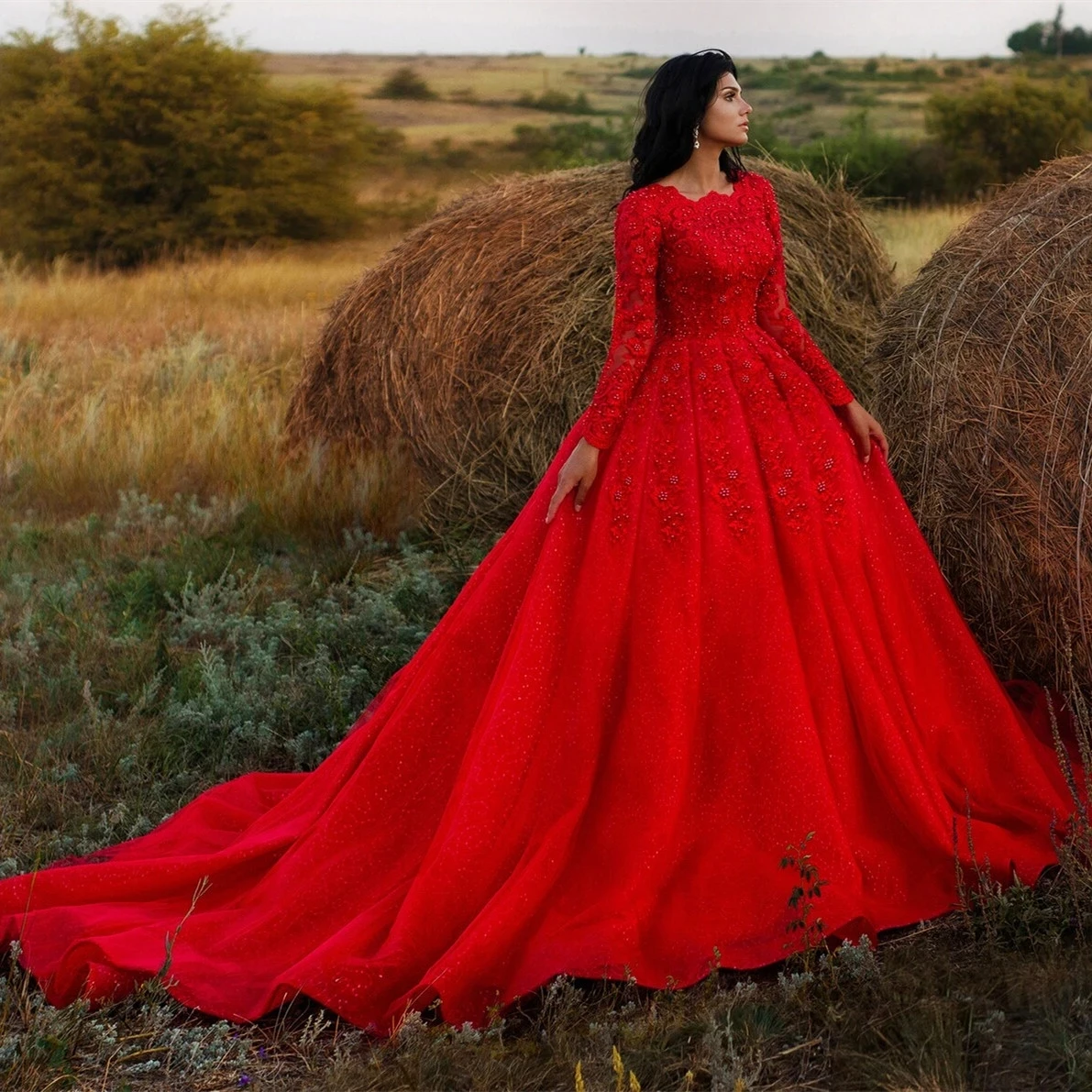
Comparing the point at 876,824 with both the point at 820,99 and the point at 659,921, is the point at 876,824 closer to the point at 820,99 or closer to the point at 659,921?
the point at 659,921

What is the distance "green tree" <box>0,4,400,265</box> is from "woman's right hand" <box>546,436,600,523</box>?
1826 centimetres

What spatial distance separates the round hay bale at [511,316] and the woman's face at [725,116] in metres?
2.80

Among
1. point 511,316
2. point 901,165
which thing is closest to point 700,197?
point 511,316

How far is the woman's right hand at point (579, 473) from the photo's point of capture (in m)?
3.46

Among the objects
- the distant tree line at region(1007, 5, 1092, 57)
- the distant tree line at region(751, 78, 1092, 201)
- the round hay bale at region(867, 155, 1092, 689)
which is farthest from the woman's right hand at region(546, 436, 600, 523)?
the distant tree line at region(1007, 5, 1092, 57)

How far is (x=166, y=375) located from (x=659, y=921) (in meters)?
6.77

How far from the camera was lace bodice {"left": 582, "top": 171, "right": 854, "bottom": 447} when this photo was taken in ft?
11.5

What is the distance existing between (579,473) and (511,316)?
10.6ft

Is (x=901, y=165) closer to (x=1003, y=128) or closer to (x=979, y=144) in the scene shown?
(x=979, y=144)

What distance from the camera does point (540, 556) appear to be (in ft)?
11.5

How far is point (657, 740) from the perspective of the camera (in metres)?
3.28

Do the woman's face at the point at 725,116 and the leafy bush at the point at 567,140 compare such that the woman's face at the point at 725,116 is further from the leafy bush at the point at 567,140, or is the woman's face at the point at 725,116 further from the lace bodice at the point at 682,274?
the leafy bush at the point at 567,140

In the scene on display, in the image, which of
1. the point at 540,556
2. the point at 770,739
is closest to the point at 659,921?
the point at 770,739

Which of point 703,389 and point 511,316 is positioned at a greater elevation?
point 703,389
